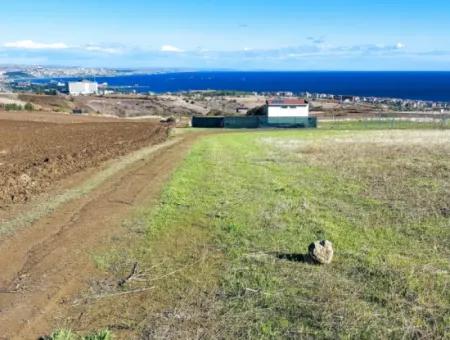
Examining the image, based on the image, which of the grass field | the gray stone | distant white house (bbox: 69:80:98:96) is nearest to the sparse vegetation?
the grass field

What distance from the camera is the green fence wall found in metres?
58.1

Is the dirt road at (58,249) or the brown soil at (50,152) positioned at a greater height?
the dirt road at (58,249)

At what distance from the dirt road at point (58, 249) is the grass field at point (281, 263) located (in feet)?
1.43

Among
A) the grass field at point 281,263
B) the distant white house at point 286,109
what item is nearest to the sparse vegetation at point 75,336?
the grass field at point 281,263

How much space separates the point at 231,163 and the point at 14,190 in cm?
961

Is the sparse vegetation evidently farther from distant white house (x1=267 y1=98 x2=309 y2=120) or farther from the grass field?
distant white house (x1=267 y1=98 x2=309 y2=120)

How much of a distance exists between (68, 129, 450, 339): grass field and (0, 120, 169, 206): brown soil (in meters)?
4.55

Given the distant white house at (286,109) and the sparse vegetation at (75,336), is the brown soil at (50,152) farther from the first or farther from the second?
the distant white house at (286,109)

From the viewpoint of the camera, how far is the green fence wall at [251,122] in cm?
5806

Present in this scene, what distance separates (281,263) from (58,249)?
14.1 feet

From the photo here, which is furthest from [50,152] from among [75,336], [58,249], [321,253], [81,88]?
[81,88]

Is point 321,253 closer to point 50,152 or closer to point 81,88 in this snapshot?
point 50,152

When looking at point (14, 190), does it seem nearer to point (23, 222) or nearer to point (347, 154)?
point (23, 222)

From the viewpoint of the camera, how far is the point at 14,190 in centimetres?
1638
